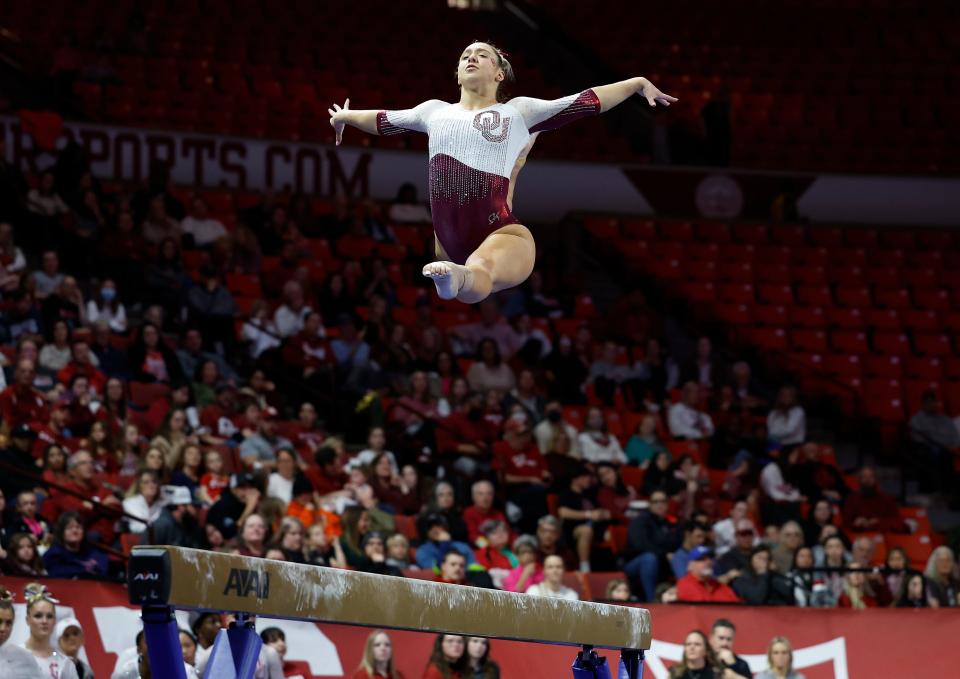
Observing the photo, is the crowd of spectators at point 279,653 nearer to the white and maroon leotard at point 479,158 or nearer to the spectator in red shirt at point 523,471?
the spectator in red shirt at point 523,471

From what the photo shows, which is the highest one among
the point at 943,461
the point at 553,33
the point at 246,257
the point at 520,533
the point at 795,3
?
the point at 795,3

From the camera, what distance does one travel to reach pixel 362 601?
5.21 meters

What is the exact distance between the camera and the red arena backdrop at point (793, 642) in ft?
32.3

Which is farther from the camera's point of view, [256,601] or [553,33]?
[553,33]

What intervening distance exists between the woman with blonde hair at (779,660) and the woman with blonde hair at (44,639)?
4.51 metres

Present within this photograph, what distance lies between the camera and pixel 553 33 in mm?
21375

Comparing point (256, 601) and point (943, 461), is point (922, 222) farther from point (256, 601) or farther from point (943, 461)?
→ point (256, 601)

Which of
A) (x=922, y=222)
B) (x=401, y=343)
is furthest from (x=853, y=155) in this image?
(x=401, y=343)

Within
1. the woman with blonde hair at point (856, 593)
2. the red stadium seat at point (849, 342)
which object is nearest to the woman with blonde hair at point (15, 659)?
the woman with blonde hair at point (856, 593)

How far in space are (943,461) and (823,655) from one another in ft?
19.0

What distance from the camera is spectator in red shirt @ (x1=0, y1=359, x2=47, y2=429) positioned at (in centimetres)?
1162

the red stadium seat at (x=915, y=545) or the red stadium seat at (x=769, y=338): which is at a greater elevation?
the red stadium seat at (x=769, y=338)

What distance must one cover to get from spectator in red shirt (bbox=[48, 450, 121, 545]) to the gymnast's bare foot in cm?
533

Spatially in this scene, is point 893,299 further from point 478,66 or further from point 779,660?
point 478,66
